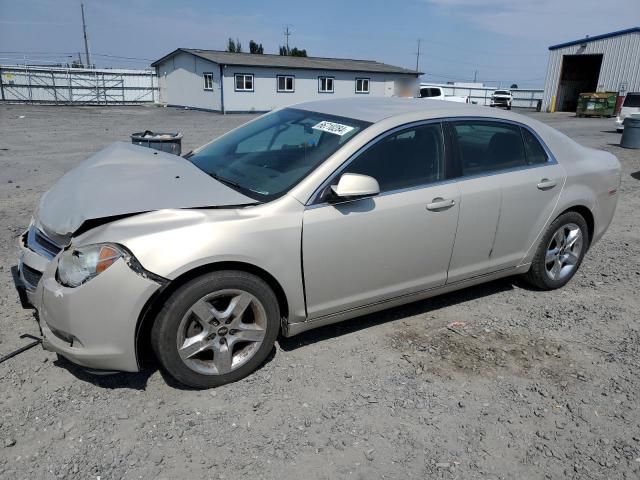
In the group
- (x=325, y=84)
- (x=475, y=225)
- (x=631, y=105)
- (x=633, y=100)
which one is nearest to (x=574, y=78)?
(x=633, y=100)

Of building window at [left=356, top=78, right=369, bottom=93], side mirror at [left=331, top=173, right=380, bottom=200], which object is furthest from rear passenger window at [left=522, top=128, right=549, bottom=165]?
building window at [left=356, top=78, right=369, bottom=93]

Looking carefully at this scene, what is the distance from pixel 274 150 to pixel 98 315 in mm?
1699

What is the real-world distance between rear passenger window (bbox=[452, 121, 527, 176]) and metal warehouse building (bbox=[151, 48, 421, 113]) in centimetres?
2732

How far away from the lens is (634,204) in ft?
25.8

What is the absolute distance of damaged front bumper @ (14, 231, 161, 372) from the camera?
2584 mm

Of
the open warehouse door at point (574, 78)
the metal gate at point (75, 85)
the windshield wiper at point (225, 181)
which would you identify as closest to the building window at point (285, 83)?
the metal gate at point (75, 85)

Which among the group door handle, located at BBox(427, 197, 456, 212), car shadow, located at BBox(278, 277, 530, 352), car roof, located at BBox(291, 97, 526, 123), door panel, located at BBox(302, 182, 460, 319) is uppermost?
car roof, located at BBox(291, 97, 526, 123)

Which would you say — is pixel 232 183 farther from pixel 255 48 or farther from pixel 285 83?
pixel 255 48

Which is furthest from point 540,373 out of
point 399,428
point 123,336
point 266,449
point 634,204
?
point 634,204

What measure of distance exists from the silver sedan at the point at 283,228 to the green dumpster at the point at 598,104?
1245 inches

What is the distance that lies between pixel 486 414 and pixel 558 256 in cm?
214

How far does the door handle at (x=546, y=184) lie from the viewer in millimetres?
4000

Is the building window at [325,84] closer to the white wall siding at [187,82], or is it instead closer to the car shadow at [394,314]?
the white wall siding at [187,82]

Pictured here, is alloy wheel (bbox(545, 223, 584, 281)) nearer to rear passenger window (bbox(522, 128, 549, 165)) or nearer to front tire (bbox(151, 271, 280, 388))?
rear passenger window (bbox(522, 128, 549, 165))
